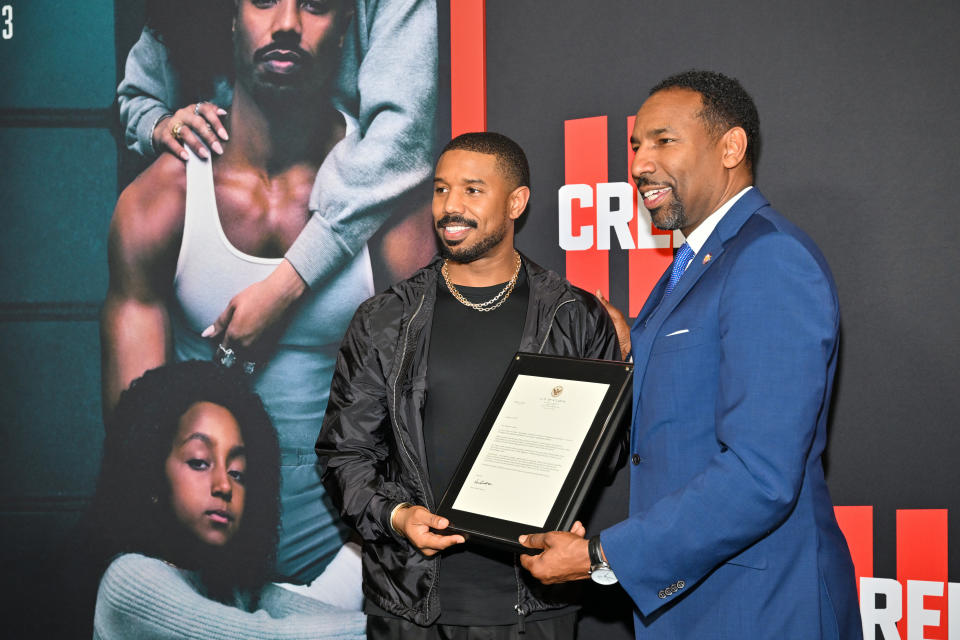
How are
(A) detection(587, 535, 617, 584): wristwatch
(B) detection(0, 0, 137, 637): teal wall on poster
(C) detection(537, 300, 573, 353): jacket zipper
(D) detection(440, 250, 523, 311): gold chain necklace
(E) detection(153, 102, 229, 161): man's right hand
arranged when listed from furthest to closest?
(B) detection(0, 0, 137, 637): teal wall on poster, (E) detection(153, 102, 229, 161): man's right hand, (D) detection(440, 250, 523, 311): gold chain necklace, (C) detection(537, 300, 573, 353): jacket zipper, (A) detection(587, 535, 617, 584): wristwatch

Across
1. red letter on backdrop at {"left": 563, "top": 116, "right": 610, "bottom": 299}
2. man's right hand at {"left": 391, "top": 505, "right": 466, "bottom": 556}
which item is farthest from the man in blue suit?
red letter on backdrop at {"left": 563, "top": 116, "right": 610, "bottom": 299}

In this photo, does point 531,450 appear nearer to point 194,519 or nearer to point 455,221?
point 455,221

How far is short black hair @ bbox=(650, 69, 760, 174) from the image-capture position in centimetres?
192

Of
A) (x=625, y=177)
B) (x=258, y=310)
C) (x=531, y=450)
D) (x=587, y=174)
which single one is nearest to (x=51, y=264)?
(x=258, y=310)

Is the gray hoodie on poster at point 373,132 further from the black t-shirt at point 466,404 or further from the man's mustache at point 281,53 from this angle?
the black t-shirt at point 466,404

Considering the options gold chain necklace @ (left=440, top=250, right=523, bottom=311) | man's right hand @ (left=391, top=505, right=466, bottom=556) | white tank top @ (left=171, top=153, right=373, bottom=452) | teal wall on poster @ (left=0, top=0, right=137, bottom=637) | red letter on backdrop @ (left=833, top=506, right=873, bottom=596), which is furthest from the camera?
teal wall on poster @ (left=0, top=0, right=137, bottom=637)

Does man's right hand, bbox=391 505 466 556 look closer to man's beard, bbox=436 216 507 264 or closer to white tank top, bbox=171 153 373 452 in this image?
man's beard, bbox=436 216 507 264

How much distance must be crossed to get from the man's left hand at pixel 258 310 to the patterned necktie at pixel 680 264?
1786 millimetres

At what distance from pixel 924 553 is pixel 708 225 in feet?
4.91

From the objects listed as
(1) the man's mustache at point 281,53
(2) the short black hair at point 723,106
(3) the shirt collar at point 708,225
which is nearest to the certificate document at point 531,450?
(3) the shirt collar at point 708,225

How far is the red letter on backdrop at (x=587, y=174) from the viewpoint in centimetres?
303

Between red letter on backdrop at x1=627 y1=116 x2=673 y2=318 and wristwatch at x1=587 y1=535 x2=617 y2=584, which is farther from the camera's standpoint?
red letter on backdrop at x1=627 y1=116 x2=673 y2=318

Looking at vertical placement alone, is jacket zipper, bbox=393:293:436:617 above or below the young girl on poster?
above

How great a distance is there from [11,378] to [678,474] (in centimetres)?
320
